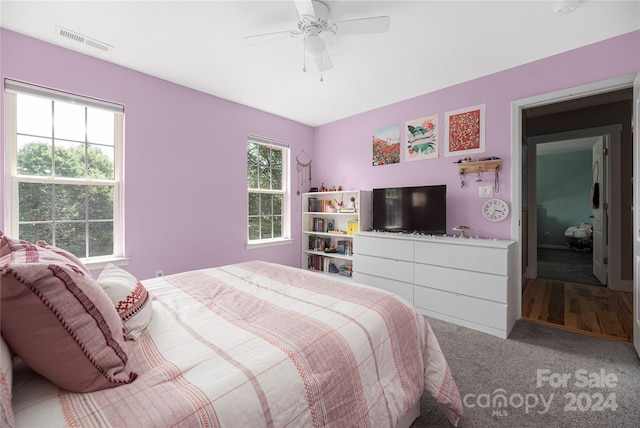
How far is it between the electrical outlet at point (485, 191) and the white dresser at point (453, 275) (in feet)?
1.79

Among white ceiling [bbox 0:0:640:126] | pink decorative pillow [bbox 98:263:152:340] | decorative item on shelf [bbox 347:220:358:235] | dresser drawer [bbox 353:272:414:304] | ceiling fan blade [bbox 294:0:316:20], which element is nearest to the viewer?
pink decorative pillow [bbox 98:263:152:340]

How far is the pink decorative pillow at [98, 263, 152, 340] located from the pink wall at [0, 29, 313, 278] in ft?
6.33

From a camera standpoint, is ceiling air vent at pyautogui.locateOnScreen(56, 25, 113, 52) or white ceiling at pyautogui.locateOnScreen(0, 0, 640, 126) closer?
white ceiling at pyautogui.locateOnScreen(0, 0, 640, 126)

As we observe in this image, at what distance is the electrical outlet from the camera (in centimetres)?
305

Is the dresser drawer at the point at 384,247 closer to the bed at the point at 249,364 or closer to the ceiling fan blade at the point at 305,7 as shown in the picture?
the bed at the point at 249,364

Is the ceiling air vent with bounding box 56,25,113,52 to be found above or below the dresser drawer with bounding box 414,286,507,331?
above

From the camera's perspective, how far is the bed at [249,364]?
2.44ft

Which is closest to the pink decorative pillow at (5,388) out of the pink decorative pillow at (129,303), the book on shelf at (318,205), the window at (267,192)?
the pink decorative pillow at (129,303)

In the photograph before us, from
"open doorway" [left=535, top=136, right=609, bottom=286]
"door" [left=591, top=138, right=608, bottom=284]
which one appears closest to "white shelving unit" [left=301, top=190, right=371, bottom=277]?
"door" [left=591, top=138, right=608, bottom=284]

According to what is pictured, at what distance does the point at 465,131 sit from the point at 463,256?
1496 mm

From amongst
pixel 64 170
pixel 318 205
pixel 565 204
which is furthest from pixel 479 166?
pixel 565 204

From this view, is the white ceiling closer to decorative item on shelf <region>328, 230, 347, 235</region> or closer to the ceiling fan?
the ceiling fan

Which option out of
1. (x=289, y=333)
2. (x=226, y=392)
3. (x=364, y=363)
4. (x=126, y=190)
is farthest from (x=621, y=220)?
(x=126, y=190)

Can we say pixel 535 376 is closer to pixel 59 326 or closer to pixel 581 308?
pixel 581 308
